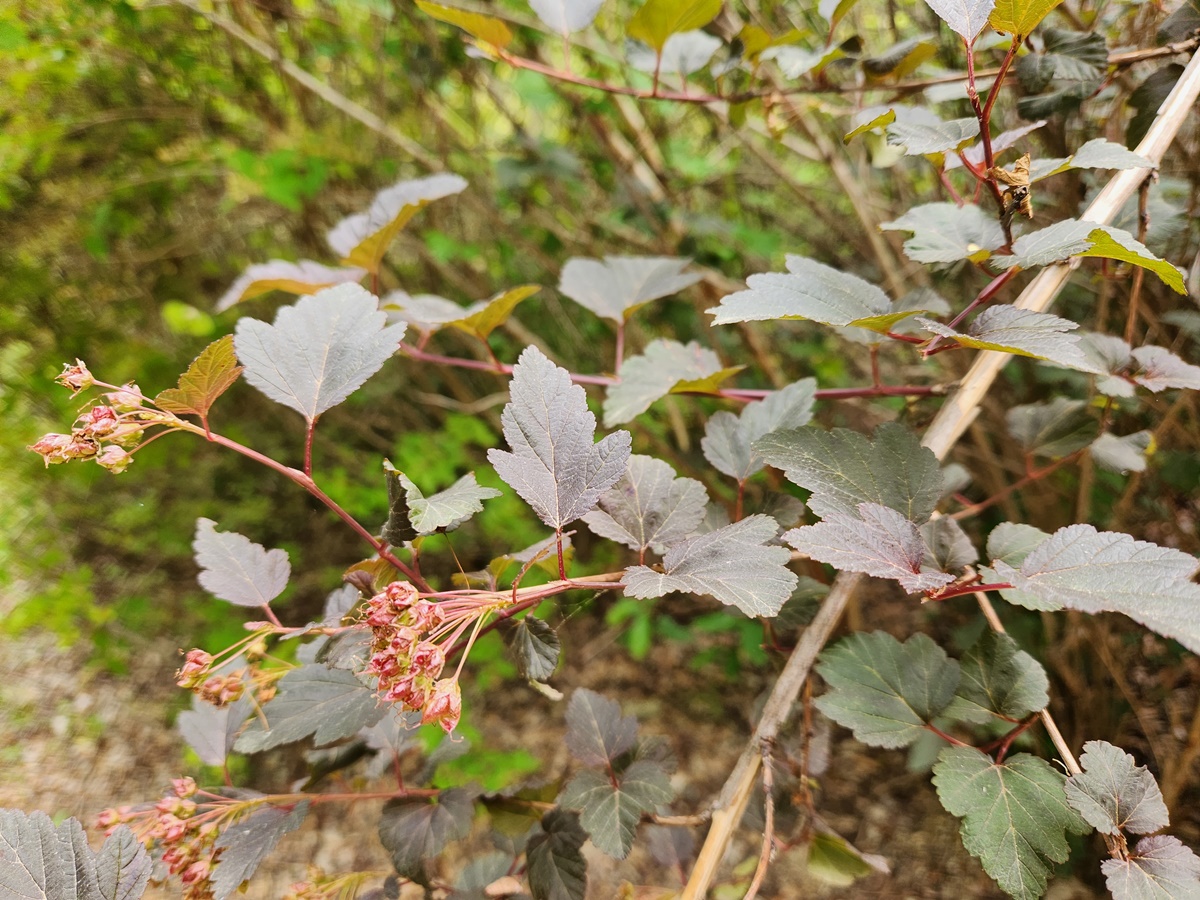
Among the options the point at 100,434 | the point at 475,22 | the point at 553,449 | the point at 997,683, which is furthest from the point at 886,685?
the point at 475,22

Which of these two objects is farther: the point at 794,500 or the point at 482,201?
the point at 482,201

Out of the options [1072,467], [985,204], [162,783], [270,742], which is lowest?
[162,783]

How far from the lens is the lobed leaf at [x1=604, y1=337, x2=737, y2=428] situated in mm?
783

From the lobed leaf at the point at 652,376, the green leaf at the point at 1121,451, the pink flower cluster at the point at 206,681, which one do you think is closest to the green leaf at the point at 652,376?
the lobed leaf at the point at 652,376

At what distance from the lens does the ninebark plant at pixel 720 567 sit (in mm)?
529

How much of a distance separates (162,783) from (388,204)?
1.97 m

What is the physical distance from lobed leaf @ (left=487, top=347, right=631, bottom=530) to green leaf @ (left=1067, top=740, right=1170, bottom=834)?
49 cm

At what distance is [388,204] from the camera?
41.3 inches

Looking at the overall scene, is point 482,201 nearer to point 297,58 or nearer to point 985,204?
point 297,58

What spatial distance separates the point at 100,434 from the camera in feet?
1.76

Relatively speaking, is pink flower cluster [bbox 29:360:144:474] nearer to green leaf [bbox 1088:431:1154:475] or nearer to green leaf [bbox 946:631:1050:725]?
green leaf [bbox 946:631:1050:725]

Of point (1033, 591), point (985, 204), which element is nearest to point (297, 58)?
point (985, 204)

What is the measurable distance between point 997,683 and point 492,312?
2.41ft

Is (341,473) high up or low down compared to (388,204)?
down
